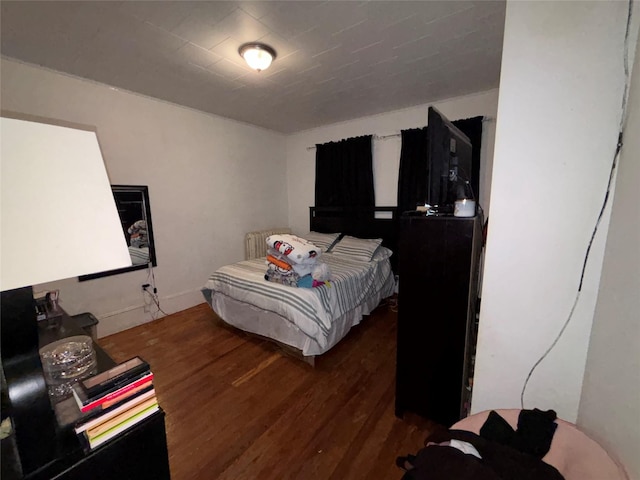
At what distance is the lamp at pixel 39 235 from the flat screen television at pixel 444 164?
1284mm

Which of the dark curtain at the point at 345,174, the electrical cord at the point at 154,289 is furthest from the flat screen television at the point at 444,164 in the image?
the electrical cord at the point at 154,289

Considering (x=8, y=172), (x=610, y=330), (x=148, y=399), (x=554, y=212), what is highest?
(x=8, y=172)

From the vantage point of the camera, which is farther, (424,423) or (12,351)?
(424,423)

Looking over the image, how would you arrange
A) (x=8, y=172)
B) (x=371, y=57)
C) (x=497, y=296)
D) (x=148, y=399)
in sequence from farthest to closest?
1. (x=371, y=57)
2. (x=497, y=296)
3. (x=148, y=399)
4. (x=8, y=172)

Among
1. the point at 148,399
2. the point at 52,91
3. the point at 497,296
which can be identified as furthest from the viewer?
the point at 52,91

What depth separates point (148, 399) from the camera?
2.51 ft

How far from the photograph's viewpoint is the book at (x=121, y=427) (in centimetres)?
66

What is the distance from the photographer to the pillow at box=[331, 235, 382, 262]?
297 centimetres

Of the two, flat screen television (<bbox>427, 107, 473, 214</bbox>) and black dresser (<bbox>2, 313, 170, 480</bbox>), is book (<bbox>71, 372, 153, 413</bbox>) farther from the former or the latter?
flat screen television (<bbox>427, 107, 473, 214</bbox>)

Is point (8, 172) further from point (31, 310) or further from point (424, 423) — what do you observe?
point (424, 423)

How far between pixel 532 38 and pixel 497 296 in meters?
1.01

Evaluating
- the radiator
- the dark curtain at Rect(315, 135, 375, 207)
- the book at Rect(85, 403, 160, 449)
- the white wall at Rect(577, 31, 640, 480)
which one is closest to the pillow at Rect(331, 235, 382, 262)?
the dark curtain at Rect(315, 135, 375, 207)

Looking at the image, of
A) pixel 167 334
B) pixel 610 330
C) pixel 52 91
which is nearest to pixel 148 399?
pixel 610 330

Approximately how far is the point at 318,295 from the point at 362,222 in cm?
181
